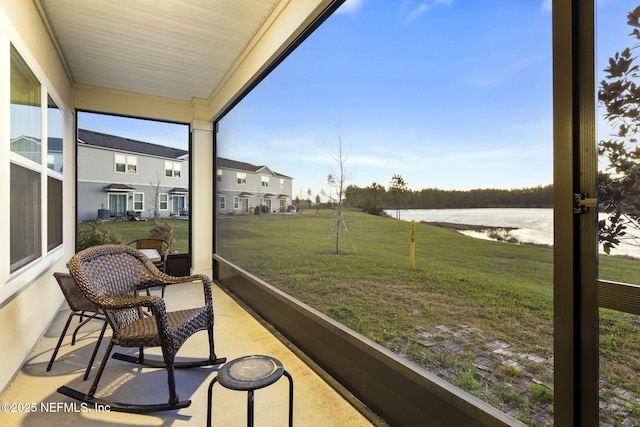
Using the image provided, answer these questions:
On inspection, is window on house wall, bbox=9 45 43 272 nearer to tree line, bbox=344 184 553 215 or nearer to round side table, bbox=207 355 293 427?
round side table, bbox=207 355 293 427

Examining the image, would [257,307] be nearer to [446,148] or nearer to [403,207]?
[403,207]

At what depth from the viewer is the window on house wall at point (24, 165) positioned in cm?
228

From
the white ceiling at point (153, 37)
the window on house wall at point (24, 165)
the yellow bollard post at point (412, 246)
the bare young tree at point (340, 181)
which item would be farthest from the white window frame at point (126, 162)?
the yellow bollard post at point (412, 246)

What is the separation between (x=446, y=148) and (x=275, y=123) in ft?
8.01

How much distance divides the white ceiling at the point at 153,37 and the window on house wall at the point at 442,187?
38.9 inches

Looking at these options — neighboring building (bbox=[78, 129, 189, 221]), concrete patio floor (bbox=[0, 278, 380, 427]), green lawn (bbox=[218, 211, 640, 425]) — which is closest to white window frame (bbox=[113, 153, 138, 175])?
neighboring building (bbox=[78, 129, 189, 221])

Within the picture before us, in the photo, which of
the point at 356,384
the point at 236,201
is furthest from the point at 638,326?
the point at 236,201

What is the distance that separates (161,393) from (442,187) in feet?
7.34

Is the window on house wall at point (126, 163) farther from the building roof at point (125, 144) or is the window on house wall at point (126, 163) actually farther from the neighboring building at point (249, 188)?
the neighboring building at point (249, 188)

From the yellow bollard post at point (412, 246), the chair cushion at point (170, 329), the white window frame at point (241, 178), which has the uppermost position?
the white window frame at point (241, 178)

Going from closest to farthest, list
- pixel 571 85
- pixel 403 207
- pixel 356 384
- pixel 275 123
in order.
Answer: pixel 571 85 → pixel 403 207 → pixel 356 384 → pixel 275 123

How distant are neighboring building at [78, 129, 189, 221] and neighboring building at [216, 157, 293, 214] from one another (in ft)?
2.76

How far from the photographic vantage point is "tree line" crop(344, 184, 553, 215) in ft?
4.07

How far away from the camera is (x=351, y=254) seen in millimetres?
2361
